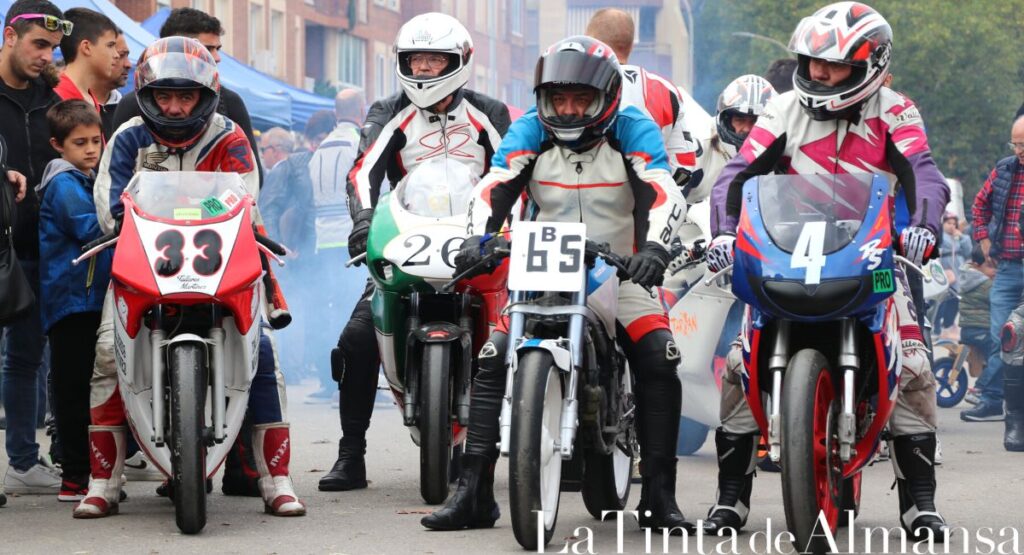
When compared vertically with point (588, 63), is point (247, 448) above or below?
below

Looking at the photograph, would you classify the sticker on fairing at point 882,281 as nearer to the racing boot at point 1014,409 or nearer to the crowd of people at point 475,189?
the crowd of people at point 475,189

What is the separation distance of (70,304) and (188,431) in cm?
150

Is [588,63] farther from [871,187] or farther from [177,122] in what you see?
[177,122]

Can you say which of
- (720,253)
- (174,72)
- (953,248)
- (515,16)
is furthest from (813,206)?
(515,16)

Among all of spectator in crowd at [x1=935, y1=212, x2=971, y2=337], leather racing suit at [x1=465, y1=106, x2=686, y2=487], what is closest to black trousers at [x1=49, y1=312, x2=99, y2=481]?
leather racing suit at [x1=465, y1=106, x2=686, y2=487]

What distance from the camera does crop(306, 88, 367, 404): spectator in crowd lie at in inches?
605

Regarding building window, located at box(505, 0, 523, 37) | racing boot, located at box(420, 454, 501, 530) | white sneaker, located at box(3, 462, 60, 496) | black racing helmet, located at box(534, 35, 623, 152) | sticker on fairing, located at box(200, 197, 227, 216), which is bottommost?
white sneaker, located at box(3, 462, 60, 496)

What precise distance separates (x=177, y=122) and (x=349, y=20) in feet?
142

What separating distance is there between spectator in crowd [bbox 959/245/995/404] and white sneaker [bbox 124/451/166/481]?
8.79m

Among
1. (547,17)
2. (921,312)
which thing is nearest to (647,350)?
(921,312)

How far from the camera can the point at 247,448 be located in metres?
8.71

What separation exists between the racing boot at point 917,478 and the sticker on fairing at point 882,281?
90 cm

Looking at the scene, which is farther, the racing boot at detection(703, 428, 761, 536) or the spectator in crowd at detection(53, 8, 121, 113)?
the spectator in crowd at detection(53, 8, 121, 113)

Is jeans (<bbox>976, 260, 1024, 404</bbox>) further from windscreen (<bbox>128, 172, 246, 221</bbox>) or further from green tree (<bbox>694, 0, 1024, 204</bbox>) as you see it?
green tree (<bbox>694, 0, 1024, 204</bbox>)
